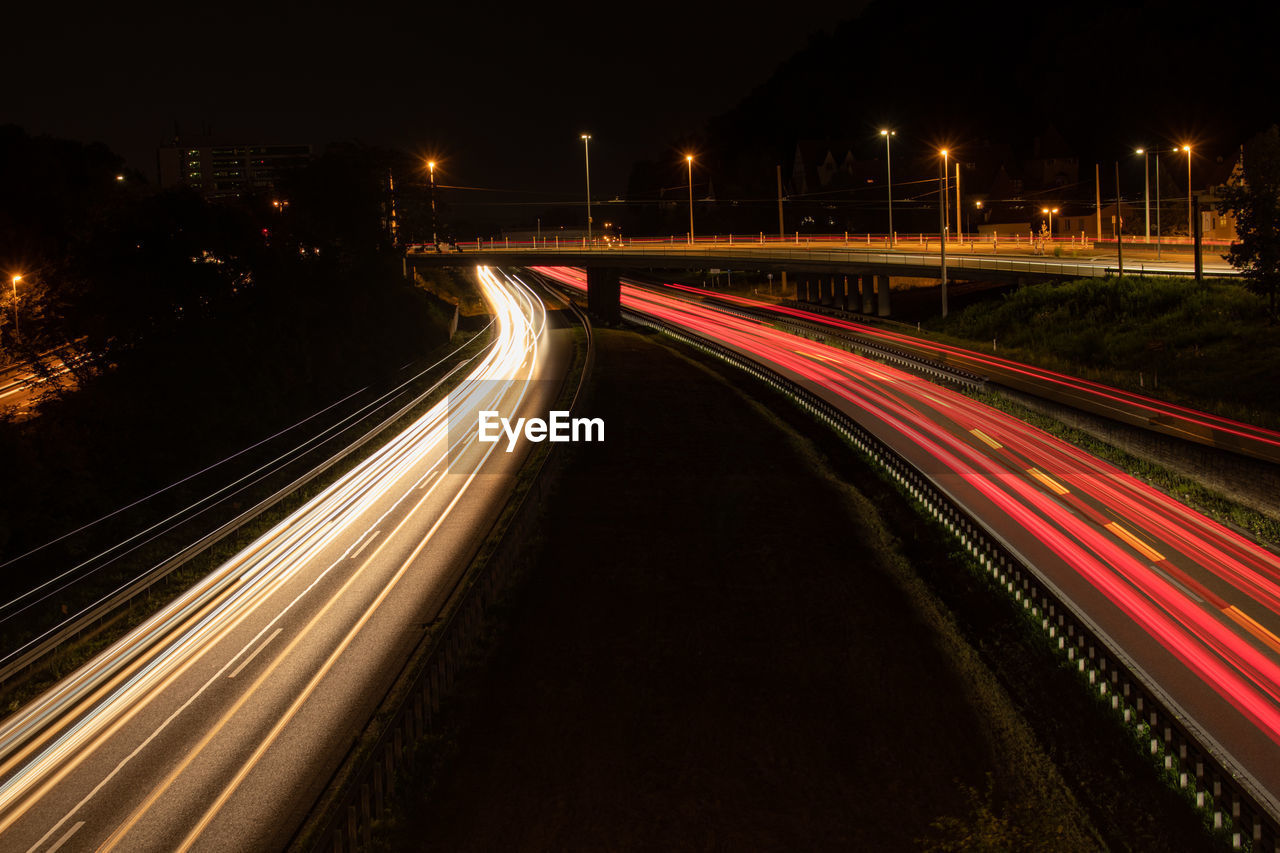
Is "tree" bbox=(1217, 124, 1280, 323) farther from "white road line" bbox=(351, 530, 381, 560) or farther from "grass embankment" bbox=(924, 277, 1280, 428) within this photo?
"white road line" bbox=(351, 530, 381, 560)

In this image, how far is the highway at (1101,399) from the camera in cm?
2697

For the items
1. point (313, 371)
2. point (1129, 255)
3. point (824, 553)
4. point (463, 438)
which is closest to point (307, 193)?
point (313, 371)

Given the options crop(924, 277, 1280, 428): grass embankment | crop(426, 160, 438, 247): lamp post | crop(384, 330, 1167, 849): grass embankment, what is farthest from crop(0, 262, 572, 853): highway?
crop(426, 160, 438, 247): lamp post

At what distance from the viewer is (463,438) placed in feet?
122

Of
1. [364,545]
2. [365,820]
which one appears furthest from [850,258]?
[365,820]

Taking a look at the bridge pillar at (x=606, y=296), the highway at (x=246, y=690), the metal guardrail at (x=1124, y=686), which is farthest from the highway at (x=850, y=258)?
the highway at (x=246, y=690)

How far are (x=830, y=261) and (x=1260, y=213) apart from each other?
2439cm

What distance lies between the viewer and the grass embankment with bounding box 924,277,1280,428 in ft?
115

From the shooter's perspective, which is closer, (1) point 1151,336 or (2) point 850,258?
(1) point 1151,336

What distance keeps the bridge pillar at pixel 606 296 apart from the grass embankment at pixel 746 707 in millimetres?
41781

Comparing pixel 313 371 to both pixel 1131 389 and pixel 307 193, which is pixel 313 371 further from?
pixel 1131 389

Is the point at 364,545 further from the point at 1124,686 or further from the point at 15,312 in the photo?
the point at 15,312

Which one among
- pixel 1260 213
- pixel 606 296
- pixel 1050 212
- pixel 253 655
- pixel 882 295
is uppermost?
pixel 1050 212

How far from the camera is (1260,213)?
37.4m
